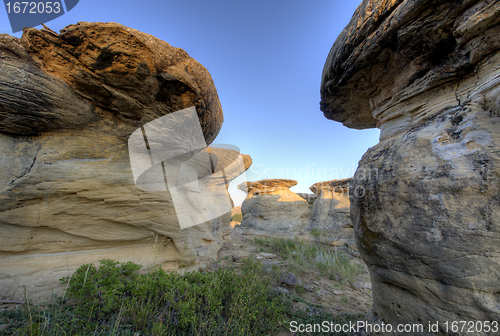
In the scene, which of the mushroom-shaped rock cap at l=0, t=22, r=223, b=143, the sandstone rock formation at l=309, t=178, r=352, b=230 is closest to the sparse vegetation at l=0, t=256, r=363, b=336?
the mushroom-shaped rock cap at l=0, t=22, r=223, b=143

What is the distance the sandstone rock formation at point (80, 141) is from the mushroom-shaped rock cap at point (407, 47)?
2119 mm

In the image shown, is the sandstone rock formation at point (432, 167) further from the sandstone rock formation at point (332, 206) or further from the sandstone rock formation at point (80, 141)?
the sandstone rock formation at point (332, 206)

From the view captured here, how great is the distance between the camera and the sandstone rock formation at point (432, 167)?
1.46 meters

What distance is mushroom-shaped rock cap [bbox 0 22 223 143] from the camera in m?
2.27

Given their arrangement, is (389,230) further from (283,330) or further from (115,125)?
(115,125)

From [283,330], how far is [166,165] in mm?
3316

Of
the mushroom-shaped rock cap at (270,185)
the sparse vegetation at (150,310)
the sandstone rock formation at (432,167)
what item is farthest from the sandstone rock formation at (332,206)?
the sandstone rock formation at (432,167)

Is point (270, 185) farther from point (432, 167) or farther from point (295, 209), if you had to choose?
point (432, 167)

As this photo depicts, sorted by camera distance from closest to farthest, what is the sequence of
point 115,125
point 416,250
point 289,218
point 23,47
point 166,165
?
point 416,250
point 23,47
point 115,125
point 166,165
point 289,218

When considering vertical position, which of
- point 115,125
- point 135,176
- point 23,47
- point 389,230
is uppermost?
point 23,47

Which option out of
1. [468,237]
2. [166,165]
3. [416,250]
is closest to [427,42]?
[468,237]

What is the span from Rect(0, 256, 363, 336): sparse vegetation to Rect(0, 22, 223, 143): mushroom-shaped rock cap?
2.19 m

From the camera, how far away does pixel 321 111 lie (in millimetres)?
3848

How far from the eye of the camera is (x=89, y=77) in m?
2.57
